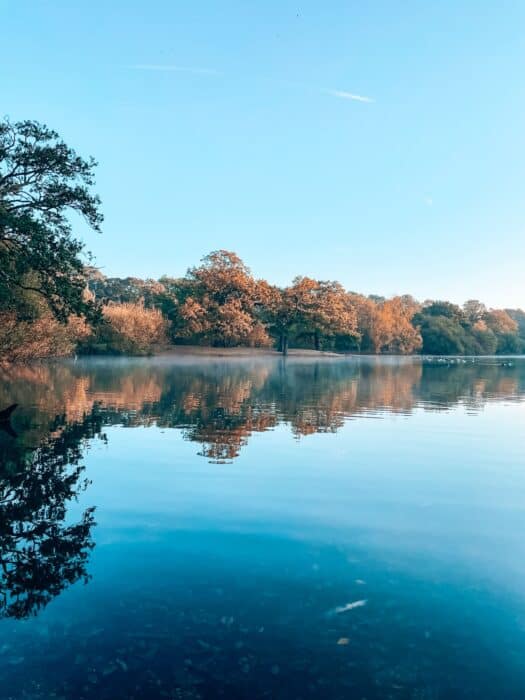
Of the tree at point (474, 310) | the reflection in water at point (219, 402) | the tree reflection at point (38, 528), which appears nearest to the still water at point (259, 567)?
the tree reflection at point (38, 528)

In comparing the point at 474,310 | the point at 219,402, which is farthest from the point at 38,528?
the point at 474,310

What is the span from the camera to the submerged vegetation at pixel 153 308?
2538 cm

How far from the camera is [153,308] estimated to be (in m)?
91.7

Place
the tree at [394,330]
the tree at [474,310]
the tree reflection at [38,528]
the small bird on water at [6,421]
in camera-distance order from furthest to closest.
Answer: the tree at [474,310] < the tree at [394,330] < the small bird on water at [6,421] < the tree reflection at [38,528]

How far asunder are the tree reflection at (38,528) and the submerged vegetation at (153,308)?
12.3 meters

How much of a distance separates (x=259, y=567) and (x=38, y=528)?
390 cm

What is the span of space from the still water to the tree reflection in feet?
0.12

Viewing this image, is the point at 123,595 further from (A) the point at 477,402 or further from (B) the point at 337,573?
(A) the point at 477,402

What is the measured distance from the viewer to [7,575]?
7223 millimetres

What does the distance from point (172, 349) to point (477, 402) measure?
66.5 m

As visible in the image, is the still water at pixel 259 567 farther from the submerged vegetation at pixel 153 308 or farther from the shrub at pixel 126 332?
the shrub at pixel 126 332

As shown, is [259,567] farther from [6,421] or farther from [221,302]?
[221,302]

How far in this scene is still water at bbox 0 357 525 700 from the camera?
5.26 m

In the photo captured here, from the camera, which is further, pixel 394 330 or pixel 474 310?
pixel 474 310
